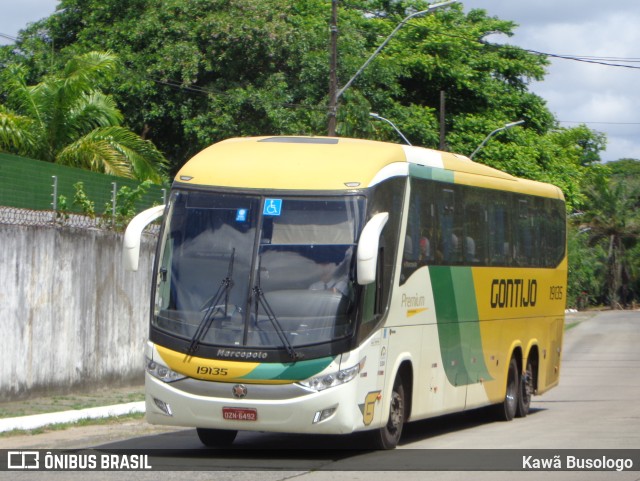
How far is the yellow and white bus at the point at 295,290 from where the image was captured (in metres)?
10.9

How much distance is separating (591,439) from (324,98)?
2557 centimetres

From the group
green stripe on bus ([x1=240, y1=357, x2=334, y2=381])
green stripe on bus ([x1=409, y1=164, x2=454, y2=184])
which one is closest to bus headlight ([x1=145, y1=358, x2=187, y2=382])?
green stripe on bus ([x1=240, y1=357, x2=334, y2=381])

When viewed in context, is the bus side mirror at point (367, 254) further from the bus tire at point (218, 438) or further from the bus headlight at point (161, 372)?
the bus tire at point (218, 438)

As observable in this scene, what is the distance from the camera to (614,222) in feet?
243

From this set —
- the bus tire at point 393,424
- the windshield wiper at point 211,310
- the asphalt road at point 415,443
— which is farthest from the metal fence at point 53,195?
the bus tire at point 393,424

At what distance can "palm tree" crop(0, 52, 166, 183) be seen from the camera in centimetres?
2472

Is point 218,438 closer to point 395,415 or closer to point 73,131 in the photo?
point 395,415

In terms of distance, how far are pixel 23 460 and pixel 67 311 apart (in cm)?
634

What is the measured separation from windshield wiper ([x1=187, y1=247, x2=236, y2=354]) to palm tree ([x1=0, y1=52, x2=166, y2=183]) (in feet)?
45.8

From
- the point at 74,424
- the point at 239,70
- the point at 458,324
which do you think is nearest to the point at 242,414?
the point at 74,424

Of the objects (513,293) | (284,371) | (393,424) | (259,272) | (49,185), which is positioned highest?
(49,185)

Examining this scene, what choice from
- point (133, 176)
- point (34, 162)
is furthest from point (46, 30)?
point (34, 162)

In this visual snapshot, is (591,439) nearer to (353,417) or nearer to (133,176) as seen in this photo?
(353,417)

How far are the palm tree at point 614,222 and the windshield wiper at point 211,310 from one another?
64993mm
